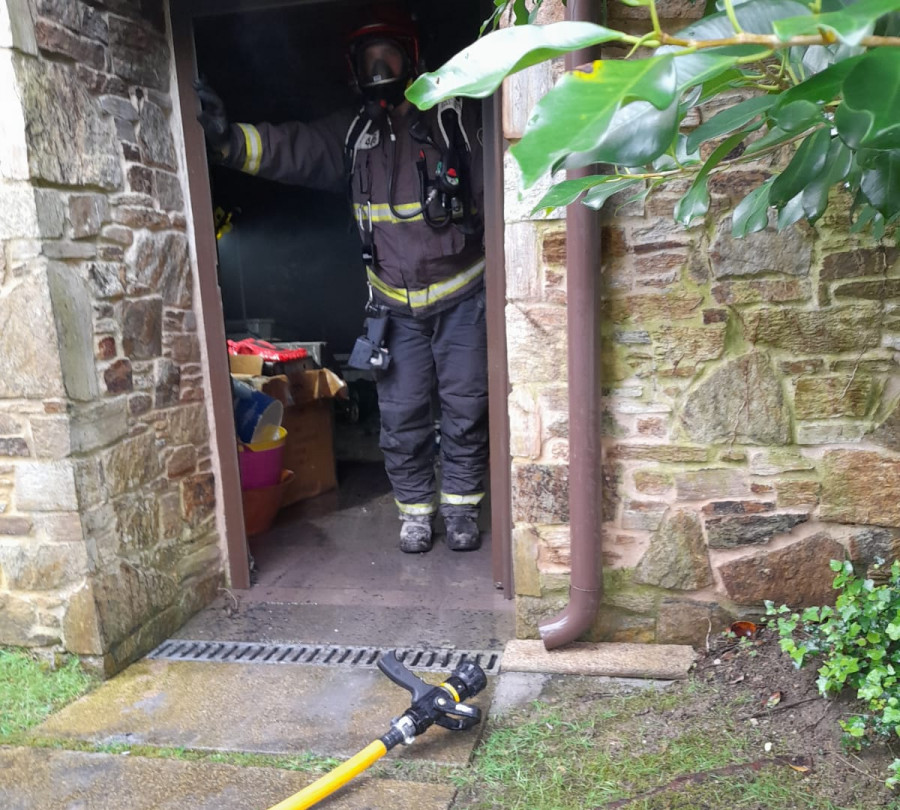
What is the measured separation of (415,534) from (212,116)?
1917 millimetres

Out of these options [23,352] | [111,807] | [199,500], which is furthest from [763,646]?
[23,352]

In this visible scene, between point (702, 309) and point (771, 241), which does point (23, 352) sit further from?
point (771, 241)

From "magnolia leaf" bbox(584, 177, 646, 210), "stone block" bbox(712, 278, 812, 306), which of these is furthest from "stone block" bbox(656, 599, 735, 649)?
"magnolia leaf" bbox(584, 177, 646, 210)

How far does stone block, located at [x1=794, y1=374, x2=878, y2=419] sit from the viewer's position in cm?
198

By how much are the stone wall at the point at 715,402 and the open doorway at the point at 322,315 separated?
0.66 m

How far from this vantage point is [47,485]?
214cm

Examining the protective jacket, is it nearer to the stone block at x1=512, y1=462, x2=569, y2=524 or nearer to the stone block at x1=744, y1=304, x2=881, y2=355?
the stone block at x1=512, y1=462, x2=569, y2=524

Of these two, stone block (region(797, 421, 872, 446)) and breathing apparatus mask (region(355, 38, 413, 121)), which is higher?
breathing apparatus mask (region(355, 38, 413, 121))

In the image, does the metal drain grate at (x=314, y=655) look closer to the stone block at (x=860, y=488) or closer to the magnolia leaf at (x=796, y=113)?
the stone block at (x=860, y=488)

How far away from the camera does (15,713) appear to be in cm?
208

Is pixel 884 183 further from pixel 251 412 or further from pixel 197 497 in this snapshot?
pixel 251 412

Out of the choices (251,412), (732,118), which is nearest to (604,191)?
(732,118)

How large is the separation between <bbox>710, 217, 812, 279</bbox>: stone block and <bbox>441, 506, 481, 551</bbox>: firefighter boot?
1.68 metres

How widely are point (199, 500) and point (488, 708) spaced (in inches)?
55.5
